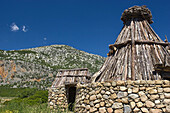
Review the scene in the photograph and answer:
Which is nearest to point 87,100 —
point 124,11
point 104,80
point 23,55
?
point 104,80

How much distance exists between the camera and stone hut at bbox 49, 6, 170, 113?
20.6ft

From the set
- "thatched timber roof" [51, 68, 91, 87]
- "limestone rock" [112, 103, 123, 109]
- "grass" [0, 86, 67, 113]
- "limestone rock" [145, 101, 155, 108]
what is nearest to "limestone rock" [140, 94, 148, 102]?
"limestone rock" [145, 101, 155, 108]

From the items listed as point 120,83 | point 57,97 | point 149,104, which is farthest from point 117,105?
point 57,97

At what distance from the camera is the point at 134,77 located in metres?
7.02

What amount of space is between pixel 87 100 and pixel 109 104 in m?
1.41

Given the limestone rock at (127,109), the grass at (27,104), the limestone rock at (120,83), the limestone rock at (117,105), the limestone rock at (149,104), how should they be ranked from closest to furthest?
the limestone rock at (149,104) → the limestone rock at (127,109) → the limestone rock at (117,105) → the limestone rock at (120,83) → the grass at (27,104)

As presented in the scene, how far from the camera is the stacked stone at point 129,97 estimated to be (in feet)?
20.0

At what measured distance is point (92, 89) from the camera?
786 cm

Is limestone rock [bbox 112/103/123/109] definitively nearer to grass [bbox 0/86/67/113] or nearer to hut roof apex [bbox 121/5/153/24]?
grass [bbox 0/86/67/113]

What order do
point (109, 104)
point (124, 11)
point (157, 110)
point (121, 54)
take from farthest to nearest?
point (124, 11) → point (121, 54) → point (109, 104) → point (157, 110)

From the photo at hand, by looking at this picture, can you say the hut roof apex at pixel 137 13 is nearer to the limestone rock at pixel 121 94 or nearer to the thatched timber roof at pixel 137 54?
the thatched timber roof at pixel 137 54

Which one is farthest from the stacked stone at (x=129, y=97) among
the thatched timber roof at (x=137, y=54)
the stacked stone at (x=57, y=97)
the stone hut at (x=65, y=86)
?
the stacked stone at (x=57, y=97)

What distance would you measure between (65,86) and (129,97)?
7652 millimetres

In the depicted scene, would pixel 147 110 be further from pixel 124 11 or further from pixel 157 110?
pixel 124 11
